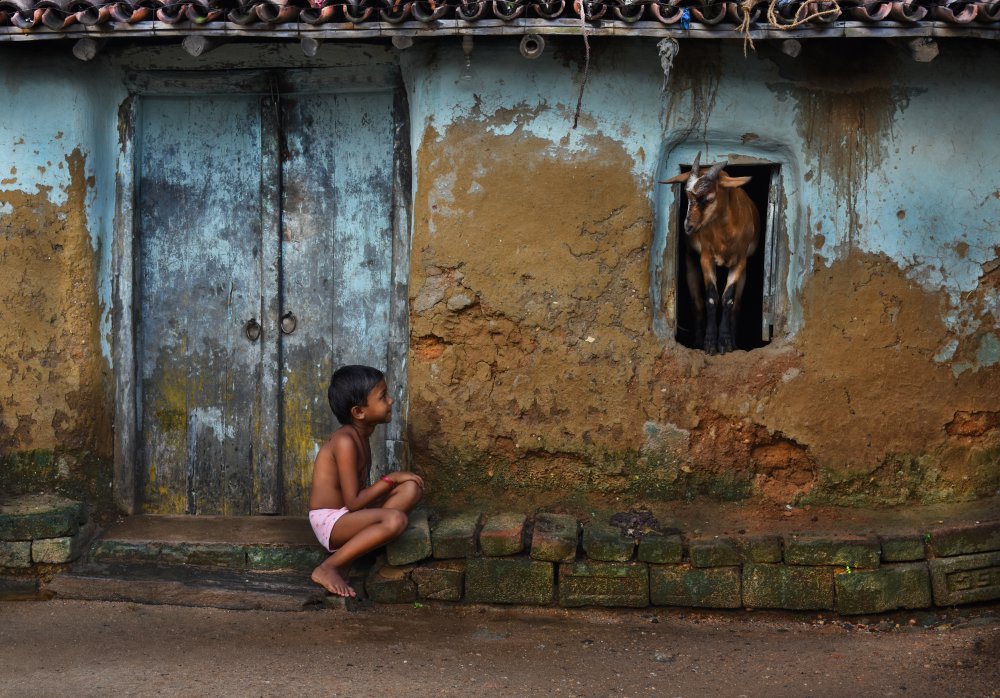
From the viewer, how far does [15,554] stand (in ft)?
21.0

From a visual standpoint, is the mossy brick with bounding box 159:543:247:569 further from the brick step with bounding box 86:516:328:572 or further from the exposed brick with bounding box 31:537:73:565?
the exposed brick with bounding box 31:537:73:565

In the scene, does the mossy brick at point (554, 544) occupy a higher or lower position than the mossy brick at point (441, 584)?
higher

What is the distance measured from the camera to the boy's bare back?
610 cm

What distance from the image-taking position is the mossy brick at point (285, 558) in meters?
6.48

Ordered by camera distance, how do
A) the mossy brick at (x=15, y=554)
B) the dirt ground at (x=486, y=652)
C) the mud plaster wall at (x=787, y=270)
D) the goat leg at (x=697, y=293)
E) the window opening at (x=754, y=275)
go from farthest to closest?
the goat leg at (x=697, y=293) < the window opening at (x=754, y=275) < the mossy brick at (x=15, y=554) < the mud plaster wall at (x=787, y=270) < the dirt ground at (x=486, y=652)

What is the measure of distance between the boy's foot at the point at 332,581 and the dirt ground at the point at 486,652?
4.1 inches

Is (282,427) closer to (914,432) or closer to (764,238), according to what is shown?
(764,238)

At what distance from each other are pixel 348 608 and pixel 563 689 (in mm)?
1387

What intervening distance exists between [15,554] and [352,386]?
2004mm

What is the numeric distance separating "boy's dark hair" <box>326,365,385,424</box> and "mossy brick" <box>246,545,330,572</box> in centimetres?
85

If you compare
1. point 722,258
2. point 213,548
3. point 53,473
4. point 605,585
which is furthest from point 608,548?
point 53,473

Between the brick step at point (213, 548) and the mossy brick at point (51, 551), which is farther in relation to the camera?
the brick step at point (213, 548)

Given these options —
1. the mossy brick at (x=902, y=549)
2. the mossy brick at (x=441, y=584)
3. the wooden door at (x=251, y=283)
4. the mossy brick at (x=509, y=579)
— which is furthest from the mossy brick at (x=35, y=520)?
the mossy brick at (x=902, y=549)

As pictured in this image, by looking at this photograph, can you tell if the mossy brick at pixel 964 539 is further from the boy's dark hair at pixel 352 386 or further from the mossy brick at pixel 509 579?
the boy's dark hair at pixel 352 386
